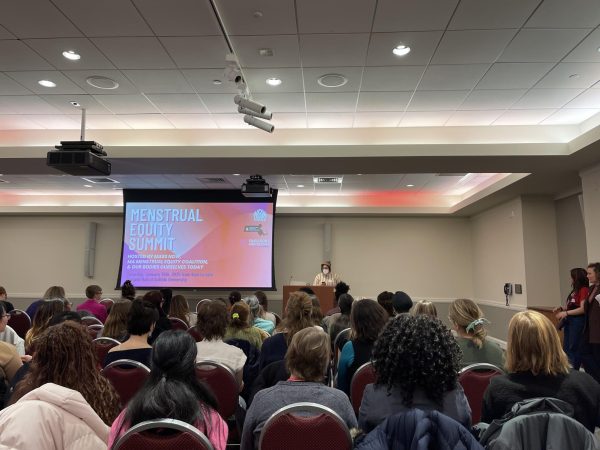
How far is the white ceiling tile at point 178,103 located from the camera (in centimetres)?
540

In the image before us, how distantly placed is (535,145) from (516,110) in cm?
62

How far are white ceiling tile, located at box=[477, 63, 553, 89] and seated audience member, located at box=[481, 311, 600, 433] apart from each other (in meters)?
3.44

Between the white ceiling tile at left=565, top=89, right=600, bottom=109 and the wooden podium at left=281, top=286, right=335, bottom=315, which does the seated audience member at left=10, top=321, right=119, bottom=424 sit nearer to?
the white ceiling tile at left=565, top=89, right=600, bottom=109

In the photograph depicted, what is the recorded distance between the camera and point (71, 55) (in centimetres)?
440

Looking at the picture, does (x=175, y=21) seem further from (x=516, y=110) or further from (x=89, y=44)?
(x=516, y=110)


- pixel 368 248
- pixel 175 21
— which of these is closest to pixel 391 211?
pixel 368 248

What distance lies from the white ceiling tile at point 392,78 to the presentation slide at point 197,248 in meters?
5.11

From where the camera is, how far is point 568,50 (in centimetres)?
422

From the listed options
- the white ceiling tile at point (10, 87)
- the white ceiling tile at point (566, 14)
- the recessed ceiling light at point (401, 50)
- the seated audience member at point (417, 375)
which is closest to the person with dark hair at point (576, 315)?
the white ceiling tile at point (566, 14)

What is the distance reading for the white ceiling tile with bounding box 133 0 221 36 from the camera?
11.6 ft

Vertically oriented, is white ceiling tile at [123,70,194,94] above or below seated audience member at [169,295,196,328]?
above

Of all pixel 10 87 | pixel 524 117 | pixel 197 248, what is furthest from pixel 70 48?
pixel 197 248

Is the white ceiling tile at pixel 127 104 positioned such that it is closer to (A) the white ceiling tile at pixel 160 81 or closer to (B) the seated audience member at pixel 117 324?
(A) the white ceiling tile at pixel 160 81

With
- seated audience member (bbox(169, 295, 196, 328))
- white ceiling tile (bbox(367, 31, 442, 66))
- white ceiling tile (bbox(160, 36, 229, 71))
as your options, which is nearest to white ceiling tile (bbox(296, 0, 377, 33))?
white ceiling tile (bbox(367, 31, 442, 66))
